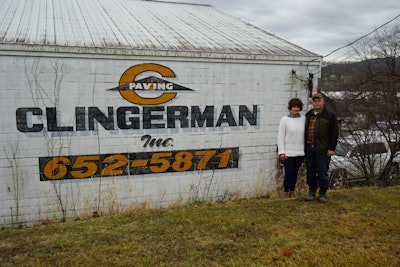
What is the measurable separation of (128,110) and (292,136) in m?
3.30

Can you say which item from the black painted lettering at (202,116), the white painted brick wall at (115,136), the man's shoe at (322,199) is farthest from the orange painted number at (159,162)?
the man's shoe at (322,199)

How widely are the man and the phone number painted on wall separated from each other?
2.57m

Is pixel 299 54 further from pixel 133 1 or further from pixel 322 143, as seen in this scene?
pixel 133 1

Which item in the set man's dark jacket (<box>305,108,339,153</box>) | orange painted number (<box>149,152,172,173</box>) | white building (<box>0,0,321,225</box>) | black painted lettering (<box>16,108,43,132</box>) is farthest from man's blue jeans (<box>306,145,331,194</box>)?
black painted lettering (<box>16,108,43,132</box>)

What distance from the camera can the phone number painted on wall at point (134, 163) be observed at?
647 cm

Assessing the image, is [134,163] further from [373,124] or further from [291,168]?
[373,124]

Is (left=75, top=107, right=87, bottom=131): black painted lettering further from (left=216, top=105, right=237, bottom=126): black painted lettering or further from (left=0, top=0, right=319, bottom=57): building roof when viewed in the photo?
(left=216, top=105, right=237, bottom=126): black painted lettering

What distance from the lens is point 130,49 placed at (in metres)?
6.65

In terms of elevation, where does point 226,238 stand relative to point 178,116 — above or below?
below

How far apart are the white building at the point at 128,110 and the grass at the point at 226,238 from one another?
6.34 feet

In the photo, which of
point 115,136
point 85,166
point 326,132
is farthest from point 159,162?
point 326,132

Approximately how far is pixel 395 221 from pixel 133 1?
973cm

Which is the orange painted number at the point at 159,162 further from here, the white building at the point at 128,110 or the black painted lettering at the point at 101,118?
the black painted lettering at the point at 101,118

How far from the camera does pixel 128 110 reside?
6.83 metres
